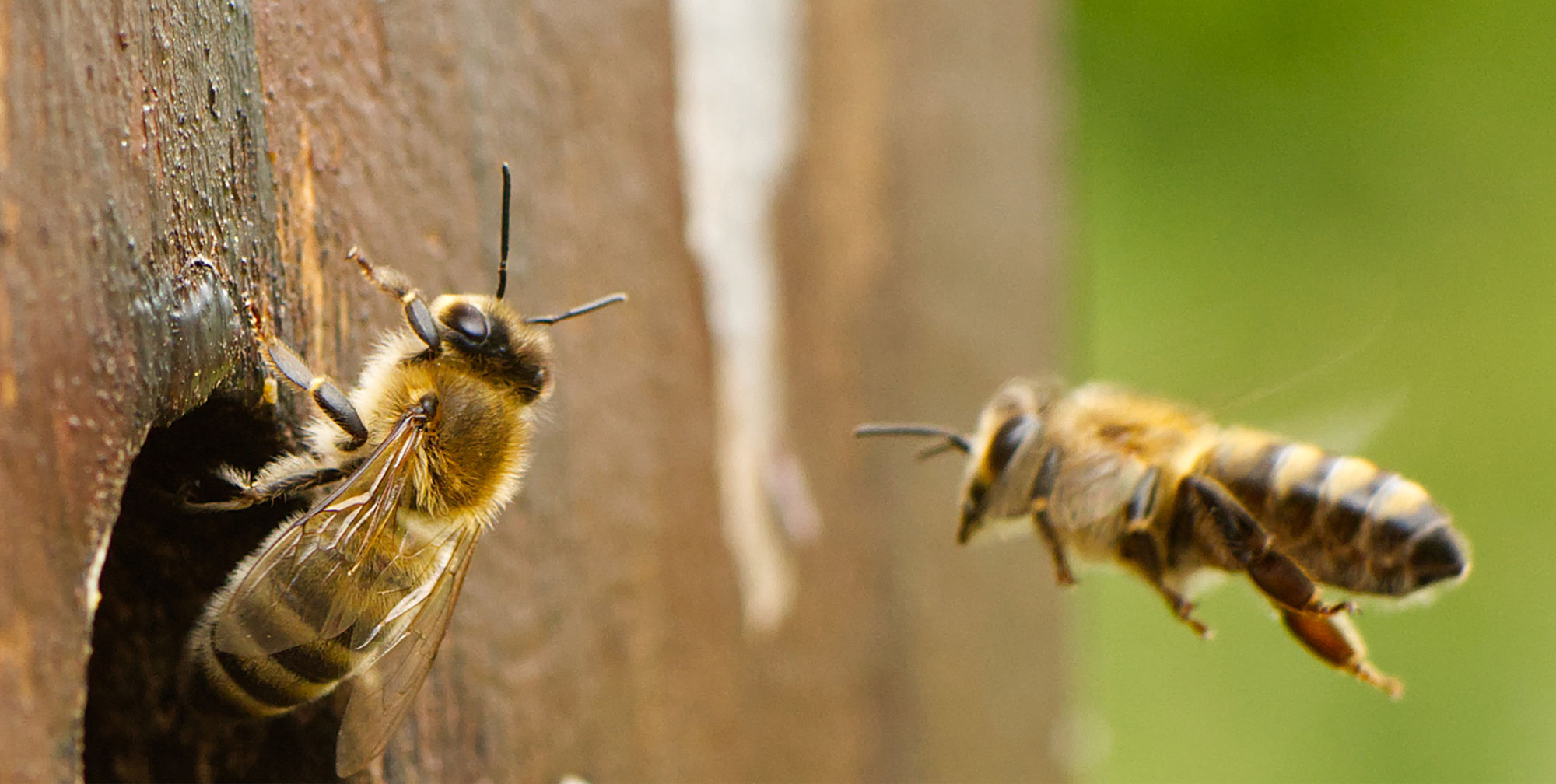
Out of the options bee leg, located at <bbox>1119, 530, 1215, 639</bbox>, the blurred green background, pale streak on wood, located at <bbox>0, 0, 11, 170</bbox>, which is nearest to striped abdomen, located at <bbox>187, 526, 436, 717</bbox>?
pale streak on wood, located at <bbox>0, 0, 11, 170</bbox>

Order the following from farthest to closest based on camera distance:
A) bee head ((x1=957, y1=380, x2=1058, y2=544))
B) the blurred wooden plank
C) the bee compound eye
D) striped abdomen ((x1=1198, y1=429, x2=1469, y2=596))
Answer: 1. the blurred wooden plank
2. bee head ((x1=957, y1=380, x2=1058, y2=544))
3. striped abdomen ((x1=1198, y1=429, x2=1469, y2=596))
4. the bee compound eye

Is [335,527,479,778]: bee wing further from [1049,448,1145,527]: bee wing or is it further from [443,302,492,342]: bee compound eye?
[1049,448,1145,527]: bee wing

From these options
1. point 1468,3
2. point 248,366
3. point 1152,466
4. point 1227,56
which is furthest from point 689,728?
point 1468,3

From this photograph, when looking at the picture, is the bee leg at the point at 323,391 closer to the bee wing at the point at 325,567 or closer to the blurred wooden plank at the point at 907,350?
the bee wing at the point at 325,567

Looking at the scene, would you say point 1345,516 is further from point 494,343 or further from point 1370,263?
point 1370,263

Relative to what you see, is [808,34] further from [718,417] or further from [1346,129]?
[1346,129]

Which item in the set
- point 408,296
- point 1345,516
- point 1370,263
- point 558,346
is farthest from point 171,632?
point 1370,263
